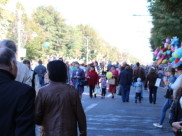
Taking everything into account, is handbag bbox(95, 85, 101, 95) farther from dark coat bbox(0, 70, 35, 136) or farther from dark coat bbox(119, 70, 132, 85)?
dark coat bbox(0, 70, 35, 136)

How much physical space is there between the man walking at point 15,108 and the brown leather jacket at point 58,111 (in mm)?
1541

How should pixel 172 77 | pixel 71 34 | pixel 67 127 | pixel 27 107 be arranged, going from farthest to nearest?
pixel 71 34, pixel 172 77, pixel 67 127, pixel 27 107

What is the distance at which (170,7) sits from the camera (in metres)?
13.0

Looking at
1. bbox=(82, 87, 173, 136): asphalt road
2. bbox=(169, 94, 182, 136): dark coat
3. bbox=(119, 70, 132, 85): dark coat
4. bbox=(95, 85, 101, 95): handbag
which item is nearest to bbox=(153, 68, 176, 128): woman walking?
bbox=(82, 87, 173, 136): asphalt road

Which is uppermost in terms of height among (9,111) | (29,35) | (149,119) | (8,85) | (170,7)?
(29,35)

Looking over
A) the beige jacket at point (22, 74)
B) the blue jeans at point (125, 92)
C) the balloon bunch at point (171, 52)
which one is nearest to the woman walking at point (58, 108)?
the beige jacket at point (22, 74)

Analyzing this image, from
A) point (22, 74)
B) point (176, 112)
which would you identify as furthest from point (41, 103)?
point (176, 112)

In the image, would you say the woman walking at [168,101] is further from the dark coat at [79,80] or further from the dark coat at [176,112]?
the dark coat at [79,80]

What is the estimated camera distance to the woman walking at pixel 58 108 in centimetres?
432

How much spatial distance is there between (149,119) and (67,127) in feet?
25.3

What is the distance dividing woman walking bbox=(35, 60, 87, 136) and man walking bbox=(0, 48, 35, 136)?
1.54m

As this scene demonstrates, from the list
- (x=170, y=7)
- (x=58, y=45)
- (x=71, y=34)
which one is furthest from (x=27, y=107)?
(x=71, y=34)

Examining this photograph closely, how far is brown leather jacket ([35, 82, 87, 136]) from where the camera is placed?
432 cm

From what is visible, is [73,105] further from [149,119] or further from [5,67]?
[149,119]
